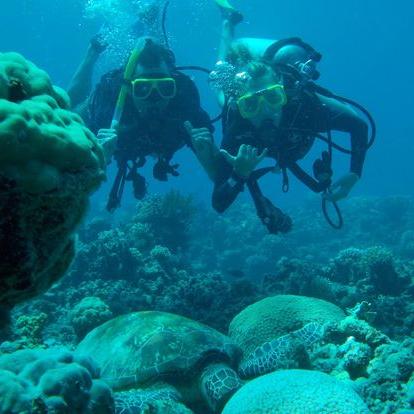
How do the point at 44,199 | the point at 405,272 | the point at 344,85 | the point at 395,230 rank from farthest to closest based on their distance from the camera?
the point at 344,85, the point at 395,230, the point at 405,272, the point at 44,199

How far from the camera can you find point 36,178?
191 cm

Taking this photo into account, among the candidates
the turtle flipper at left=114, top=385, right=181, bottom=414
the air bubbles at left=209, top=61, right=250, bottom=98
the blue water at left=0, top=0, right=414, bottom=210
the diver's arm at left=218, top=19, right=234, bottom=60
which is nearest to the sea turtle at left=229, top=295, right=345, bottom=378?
the turtle flipper at left=114, top=385, right=181, bottom=414

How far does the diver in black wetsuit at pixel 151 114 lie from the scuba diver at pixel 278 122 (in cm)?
76

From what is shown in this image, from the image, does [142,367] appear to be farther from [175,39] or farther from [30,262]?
[175,39]

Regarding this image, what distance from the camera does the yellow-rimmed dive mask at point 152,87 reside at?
24.9 ft

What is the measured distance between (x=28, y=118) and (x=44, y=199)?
1.35 ft

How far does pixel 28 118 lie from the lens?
2.02m

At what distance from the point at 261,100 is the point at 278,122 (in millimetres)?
507


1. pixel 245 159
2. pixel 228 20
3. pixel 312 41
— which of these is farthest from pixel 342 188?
pixel 312 41

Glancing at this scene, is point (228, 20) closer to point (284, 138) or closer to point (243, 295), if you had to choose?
point (284, 138)

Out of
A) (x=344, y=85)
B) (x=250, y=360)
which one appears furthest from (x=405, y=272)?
(x=344, y=85)

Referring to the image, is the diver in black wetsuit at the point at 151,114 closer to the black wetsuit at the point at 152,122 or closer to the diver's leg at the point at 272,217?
the black wetsuit at the point at 152,122

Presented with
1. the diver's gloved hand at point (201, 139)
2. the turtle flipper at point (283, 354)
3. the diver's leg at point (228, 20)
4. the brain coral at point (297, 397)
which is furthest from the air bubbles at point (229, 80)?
the brain coral at point (297, 397)

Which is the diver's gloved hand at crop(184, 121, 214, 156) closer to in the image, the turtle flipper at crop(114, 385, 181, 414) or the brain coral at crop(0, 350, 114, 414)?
the turtle flipper at crop(114, 385, 181, 414)
